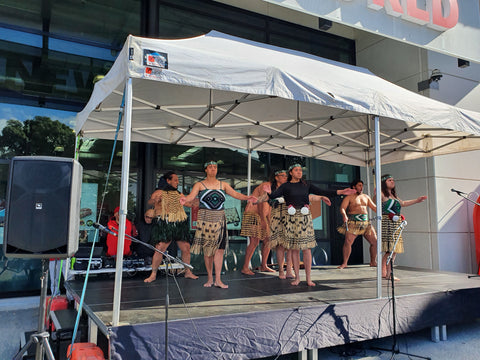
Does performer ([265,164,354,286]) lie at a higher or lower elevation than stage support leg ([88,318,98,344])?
higher

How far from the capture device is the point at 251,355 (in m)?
3.35

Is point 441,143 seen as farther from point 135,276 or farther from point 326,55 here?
point 135,276

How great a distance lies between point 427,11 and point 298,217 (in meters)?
5.48

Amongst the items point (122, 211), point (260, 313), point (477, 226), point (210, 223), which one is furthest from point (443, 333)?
point (122, 211)

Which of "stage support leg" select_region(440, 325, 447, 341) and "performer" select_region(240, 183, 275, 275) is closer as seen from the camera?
"stage support leg" select_region(440, 325, 447, 341)

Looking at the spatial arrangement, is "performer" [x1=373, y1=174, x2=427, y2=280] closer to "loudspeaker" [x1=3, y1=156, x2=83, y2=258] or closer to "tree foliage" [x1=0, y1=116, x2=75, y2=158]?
"loudspeaker" [x1=3, y1=156, x2=83, y2=258]

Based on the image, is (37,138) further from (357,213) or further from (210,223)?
(357,213)

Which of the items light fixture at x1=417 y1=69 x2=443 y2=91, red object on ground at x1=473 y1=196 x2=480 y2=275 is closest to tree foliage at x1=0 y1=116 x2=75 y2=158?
light fixture at x1=417 y1=69 x2=443 y2=91

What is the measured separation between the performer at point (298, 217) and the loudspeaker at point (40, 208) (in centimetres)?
262

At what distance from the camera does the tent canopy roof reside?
11.3 feet

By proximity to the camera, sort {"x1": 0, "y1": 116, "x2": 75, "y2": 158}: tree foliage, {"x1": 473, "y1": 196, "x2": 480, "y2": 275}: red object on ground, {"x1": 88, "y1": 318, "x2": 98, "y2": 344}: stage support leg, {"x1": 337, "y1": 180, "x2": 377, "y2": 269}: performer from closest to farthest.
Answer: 1. {"x1": 88, "y1": 318, "x2": 98, "y2": 344}: stage support leg
2. {"x1": 0, "y1": 116, "x2": 75, "y2": 158}: tree foliage
3. {"x1": 337, "y1": 180, "x2": 377, "y2": 269}: performer
4. {"x1": 473, "y1": 196, "x2": 480, "y2": 275}: red object on ground

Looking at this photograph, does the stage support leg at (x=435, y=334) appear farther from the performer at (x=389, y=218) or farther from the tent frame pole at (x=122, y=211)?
the tent frame pole at (x=122, y=211)

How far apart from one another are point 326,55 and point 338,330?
731cm

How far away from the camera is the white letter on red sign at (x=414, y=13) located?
293 inches
